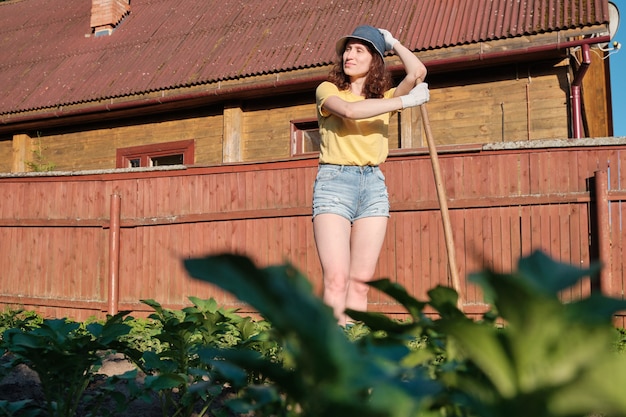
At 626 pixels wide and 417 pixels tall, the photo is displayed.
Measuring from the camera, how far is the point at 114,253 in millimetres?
8117

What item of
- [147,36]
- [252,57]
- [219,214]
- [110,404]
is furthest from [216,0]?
[110,404]

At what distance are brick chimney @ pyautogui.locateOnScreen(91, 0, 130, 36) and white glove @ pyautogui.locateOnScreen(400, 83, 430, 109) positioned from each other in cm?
1141

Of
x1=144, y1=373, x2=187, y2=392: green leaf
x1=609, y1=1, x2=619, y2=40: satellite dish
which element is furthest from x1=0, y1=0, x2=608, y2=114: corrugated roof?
Answer: x1=144, y1=373, x2=187, y2=392: green leaf

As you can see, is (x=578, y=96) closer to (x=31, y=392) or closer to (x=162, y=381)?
(x=31, y=392)

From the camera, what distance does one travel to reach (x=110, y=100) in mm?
11297

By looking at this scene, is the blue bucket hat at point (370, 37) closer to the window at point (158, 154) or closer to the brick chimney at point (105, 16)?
the window at point (158, 154)

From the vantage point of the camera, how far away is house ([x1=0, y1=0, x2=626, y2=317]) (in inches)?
268

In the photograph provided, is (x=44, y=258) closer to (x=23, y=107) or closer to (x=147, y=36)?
(x=23, y=107)

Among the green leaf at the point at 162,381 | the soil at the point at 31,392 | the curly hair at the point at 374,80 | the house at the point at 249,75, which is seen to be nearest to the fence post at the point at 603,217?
the house at the point at 249,75

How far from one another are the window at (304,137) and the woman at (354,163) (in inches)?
259

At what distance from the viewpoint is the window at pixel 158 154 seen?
11.3m

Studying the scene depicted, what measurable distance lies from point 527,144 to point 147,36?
845cm

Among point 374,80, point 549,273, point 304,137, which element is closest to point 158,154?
point 304,137

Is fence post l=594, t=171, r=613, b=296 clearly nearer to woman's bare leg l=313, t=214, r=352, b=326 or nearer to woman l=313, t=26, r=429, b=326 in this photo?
woman l=313, t=26, r=429, b=326
